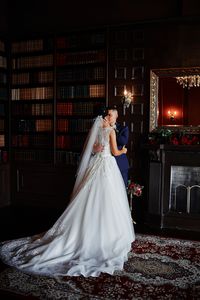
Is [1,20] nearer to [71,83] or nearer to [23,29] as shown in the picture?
[23,29]

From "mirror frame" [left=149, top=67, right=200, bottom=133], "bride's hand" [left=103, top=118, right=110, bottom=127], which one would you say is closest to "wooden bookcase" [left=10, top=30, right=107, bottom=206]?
"mirror frame" [left=149, top=67, right=200, bottom=133]

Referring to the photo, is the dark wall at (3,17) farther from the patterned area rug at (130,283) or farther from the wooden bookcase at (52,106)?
the patterned area rug at (130,283)

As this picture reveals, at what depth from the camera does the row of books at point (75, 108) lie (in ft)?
18.9

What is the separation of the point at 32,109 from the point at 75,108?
0.87m

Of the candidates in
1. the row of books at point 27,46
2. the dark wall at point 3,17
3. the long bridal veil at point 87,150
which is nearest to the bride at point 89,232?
the long bridal veil at point 87,150

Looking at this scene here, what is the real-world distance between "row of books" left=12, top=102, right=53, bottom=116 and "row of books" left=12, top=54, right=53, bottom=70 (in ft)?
2.25

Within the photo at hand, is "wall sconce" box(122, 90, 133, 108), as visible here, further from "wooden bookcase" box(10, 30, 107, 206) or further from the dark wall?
the dark wall

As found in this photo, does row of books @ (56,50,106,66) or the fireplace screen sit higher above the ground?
row of books @ (56,50,106,66)

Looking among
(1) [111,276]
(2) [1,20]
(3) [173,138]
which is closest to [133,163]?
(3) [173,138]

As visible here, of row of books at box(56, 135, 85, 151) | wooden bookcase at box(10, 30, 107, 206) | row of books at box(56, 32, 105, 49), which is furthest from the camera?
row of books at box(56, 135, 85, 151)

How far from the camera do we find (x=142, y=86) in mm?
5410

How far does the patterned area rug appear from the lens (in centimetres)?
278

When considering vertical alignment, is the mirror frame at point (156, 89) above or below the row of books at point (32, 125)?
above

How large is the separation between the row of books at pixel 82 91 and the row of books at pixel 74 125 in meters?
0.43
